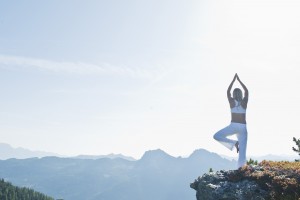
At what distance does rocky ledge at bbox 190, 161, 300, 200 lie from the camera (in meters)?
16.2

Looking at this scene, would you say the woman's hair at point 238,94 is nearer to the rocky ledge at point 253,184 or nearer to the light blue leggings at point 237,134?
the light blue leggings at point 237,134

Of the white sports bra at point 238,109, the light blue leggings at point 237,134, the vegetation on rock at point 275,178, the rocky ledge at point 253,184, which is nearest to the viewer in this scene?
the vegetation on rock at point 275,178

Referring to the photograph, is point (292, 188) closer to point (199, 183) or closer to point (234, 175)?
point (234, 175)

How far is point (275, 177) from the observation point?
1720 cm

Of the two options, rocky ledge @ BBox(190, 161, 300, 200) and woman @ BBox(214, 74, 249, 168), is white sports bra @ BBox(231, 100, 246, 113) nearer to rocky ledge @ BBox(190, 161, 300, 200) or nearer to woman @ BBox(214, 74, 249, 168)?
woman @ BBox(214, 74, 249, 168)

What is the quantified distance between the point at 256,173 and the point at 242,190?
1.48m

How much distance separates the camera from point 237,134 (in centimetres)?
2009

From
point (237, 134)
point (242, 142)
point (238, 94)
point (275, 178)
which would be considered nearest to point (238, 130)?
point (237, 134)

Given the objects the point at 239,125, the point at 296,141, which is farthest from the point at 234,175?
the point at 296,141

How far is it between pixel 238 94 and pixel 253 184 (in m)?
5.00

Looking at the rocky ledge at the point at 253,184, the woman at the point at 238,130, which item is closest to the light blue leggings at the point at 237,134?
the woman at the point at 238,130

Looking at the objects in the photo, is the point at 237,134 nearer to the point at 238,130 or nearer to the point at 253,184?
the point at 238,130

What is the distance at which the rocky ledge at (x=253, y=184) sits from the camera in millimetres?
16219

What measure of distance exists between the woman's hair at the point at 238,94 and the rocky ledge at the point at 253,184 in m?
3.57
